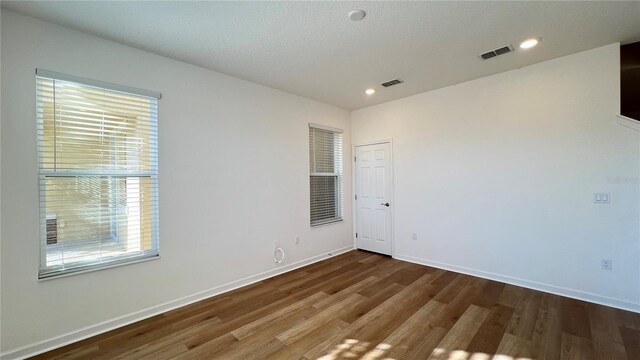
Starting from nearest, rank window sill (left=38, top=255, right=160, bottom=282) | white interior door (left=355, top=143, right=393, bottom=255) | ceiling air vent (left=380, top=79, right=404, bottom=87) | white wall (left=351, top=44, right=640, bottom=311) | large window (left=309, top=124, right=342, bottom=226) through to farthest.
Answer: window sill (left=38, top=255, right=160, bottom=282), white wall (left=351, top=44, right=640, bottom=311), ceiling air vent (left=380, top=79, right=404, bottom=87), large window (left=309, top=124, right=342, bottom=226), white interior door (left=355, top=143, right=393, bottom=255)

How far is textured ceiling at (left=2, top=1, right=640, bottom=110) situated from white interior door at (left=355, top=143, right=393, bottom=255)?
1.71m

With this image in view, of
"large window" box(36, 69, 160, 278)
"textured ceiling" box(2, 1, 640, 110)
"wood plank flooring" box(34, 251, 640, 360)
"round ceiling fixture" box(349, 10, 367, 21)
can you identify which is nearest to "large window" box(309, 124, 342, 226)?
"textured ceiling" box(2, 1, 640, 110)

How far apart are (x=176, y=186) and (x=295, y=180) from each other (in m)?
1.75

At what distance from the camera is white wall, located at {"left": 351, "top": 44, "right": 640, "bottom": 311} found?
9.09 feet

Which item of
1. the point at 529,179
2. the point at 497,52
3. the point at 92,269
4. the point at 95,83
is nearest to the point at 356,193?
the point at 529,179

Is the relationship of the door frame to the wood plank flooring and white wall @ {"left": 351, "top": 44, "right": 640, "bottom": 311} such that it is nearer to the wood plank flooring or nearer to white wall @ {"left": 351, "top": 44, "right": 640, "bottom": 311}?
white wall @ {"left": 351, "top": 44, "right": 640, "bottom": 311}

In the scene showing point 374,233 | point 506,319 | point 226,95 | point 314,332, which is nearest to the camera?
point 314,332

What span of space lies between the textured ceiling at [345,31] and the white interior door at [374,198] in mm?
1708

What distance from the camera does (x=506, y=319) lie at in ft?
8.35

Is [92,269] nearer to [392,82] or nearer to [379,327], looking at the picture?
[379,327]

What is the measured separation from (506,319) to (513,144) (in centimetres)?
211

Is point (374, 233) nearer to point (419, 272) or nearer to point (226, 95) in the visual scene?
point (419, 272)

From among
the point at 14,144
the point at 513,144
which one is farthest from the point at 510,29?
the point at 14,144

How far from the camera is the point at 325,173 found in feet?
15.6
